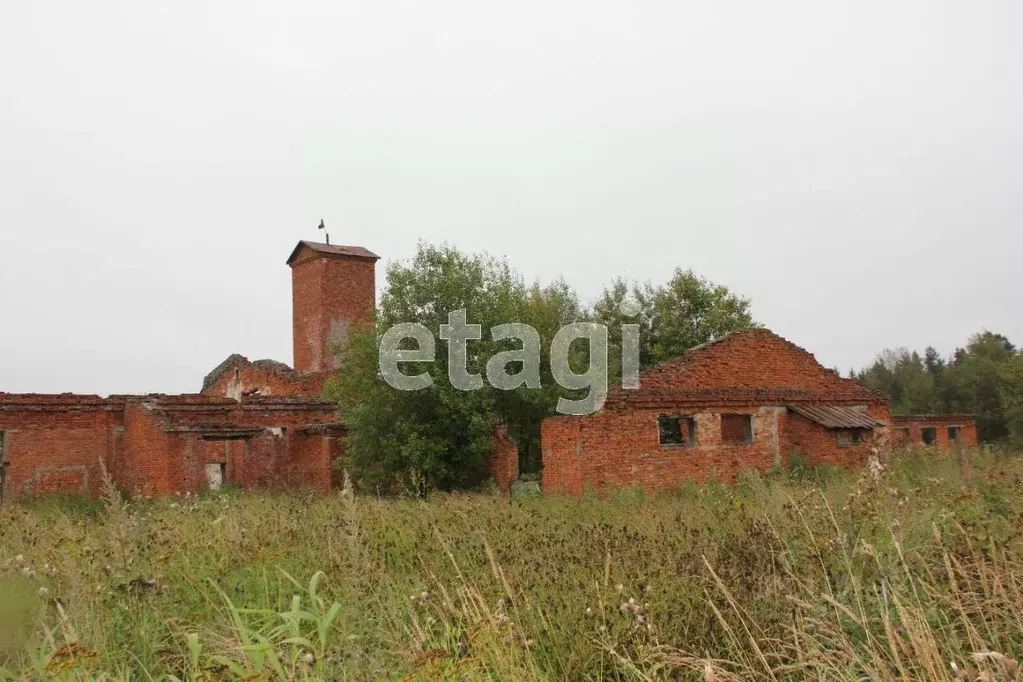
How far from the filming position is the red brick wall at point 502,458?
20.4 meters

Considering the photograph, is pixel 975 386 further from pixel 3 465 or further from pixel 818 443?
pixel 3 465

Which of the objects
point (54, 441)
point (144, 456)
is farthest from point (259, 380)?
point (54, 441)

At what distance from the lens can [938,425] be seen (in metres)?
38.3

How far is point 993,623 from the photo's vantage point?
12.7 ft

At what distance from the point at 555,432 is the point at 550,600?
39.9ft

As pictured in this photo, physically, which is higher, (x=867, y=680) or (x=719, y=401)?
(x=719, y=401)

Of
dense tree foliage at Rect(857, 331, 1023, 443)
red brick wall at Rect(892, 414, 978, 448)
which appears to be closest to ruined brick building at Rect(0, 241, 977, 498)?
red brick wall at Rect(892, 414, 978, 448)

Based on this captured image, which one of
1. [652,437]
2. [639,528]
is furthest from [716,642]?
[652,437]

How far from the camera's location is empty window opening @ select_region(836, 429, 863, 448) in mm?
19906

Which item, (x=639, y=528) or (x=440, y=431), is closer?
(x=639, y=528)

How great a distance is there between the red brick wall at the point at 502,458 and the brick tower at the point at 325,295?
1302 cm

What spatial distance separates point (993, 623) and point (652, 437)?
43.9 ft

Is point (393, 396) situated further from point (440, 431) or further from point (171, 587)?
point (171, 587)
